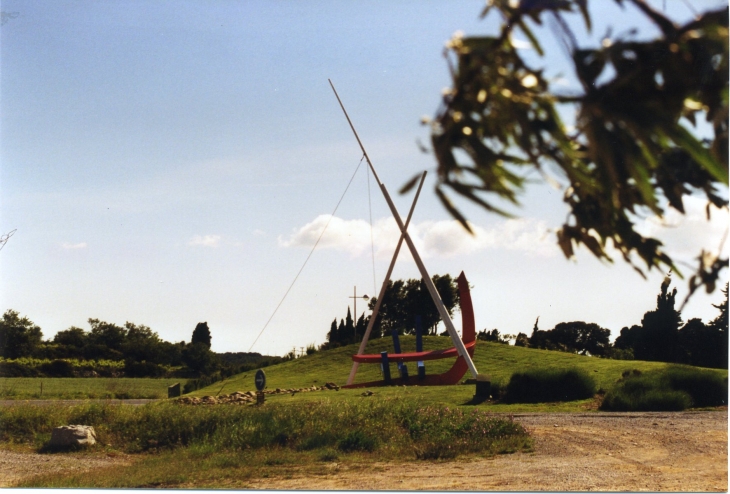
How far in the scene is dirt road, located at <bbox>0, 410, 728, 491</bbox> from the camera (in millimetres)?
7543

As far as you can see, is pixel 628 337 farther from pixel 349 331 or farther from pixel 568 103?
pixel 349 331

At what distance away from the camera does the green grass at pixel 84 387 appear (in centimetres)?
1412

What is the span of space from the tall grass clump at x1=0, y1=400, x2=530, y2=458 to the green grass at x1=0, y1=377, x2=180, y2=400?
2.31 metres

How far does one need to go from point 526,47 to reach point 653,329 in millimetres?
7640

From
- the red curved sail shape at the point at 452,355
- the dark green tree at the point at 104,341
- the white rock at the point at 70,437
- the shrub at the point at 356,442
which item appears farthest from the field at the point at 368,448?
the red curved sail shape at the point at 452,355

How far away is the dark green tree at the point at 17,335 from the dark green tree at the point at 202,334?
6.94 feet

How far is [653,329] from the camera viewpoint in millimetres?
8781

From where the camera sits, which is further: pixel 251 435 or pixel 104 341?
pixel 104 341

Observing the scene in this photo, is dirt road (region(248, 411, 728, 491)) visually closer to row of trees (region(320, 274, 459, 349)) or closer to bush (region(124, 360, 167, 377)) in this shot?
bush (region(124, 360, 167, 377))

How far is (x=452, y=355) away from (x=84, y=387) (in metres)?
8.31

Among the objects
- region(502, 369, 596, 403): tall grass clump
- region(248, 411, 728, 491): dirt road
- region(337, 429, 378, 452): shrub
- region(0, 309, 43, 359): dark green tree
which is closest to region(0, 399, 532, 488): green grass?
region(337, 429, 378, 452): shrub

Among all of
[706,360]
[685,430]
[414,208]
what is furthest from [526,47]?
[414,208]

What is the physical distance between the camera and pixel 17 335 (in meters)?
9.84

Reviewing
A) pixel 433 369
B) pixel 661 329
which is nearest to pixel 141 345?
pixel 661 329
